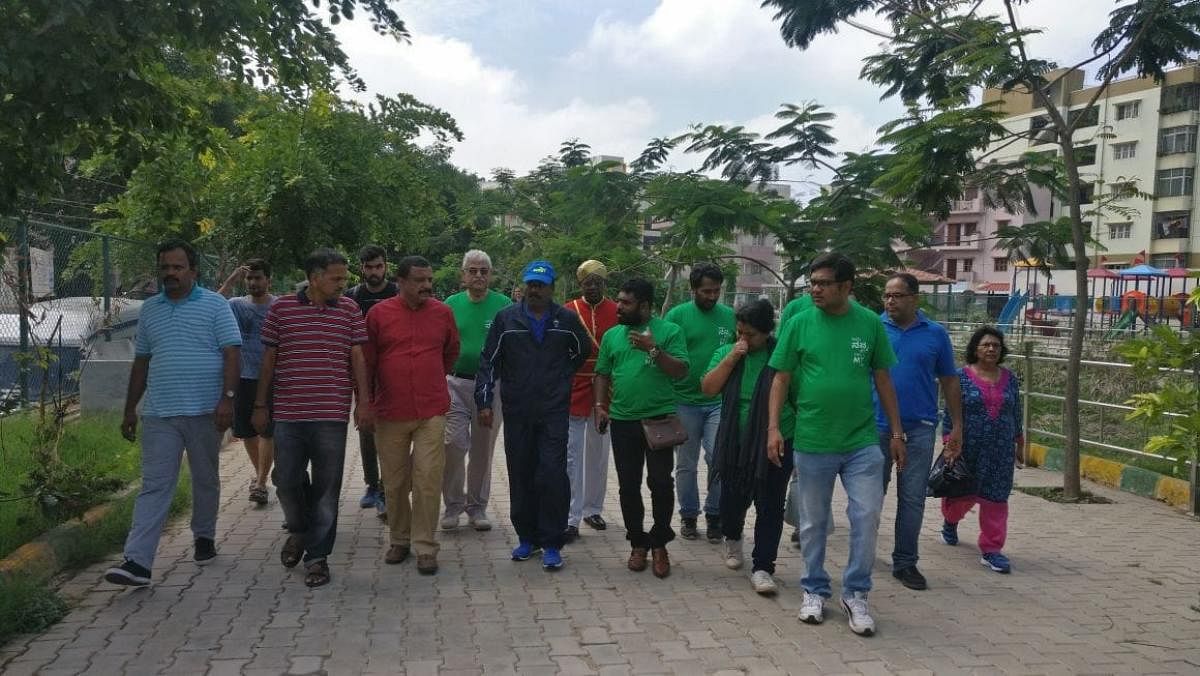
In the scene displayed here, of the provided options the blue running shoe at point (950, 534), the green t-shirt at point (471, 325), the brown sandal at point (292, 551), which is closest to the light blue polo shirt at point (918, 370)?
the blue running shoe at point (950, 534)

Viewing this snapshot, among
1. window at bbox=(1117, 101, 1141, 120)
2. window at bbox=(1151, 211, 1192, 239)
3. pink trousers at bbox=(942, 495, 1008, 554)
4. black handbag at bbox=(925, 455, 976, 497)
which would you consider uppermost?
window at bbox=(1117, 101, 1141, 120)

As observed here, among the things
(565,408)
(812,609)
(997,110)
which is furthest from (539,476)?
(997,110)

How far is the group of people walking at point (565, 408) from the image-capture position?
15.9 feet

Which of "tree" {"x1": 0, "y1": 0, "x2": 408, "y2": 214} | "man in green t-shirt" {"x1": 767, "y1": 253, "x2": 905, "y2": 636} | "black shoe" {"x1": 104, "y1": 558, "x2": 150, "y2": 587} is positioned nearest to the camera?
"tree" {"x1": 0, "y1": 0, "x2": 408, "y2": 214}

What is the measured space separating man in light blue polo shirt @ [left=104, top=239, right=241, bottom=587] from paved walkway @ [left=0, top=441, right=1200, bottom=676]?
1.54 feet

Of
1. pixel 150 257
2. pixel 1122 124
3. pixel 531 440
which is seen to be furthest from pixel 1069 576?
pixel 1122 124

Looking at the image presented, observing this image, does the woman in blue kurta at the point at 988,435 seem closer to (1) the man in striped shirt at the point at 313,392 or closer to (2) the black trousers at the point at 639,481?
(2) the black trousers at the point at 639,481

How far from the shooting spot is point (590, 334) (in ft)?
21.7

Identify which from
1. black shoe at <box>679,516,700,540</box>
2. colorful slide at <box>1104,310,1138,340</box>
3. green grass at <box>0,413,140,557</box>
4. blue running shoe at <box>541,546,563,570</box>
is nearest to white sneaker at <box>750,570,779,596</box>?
blue running shoe at <box>541,546,563,570</box>

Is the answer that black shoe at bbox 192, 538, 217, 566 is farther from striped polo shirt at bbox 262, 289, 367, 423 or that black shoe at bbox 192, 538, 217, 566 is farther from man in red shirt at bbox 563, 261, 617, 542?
man in red shirt at bbox 563, 261, 617, 542

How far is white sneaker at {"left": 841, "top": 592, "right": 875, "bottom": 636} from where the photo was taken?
461 centimetres

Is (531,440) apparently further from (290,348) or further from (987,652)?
(987,652)

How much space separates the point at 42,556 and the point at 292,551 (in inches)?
51.2

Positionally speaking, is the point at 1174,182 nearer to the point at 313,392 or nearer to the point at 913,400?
the point at 913,400
